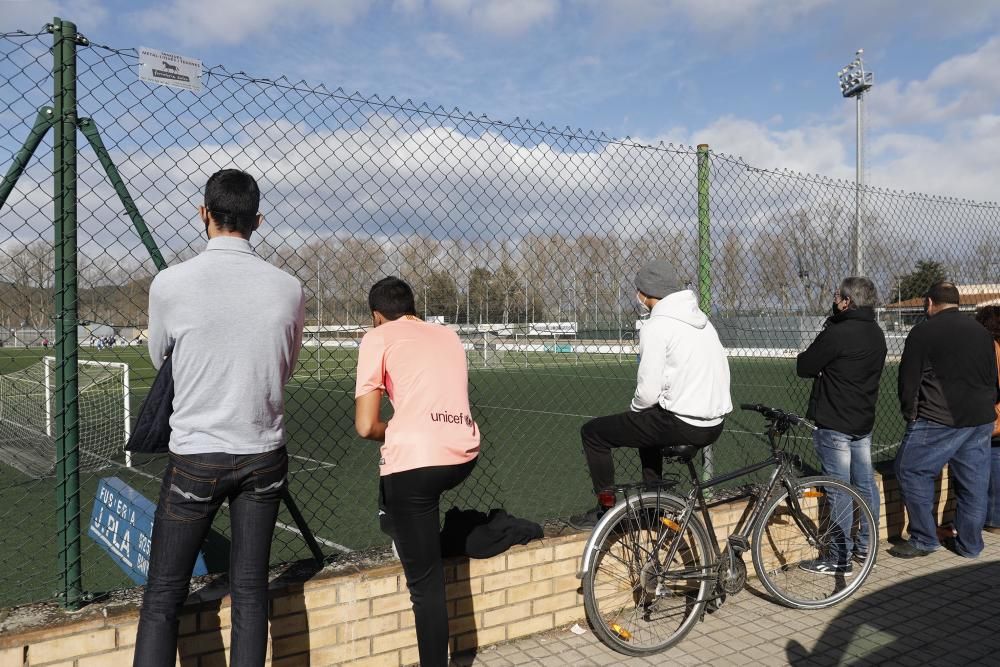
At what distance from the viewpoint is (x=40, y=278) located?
3.06m

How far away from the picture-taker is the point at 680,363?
3.74 meters

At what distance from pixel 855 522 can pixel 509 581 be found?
7.37 feet

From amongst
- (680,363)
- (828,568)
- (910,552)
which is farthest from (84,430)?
(910,552)

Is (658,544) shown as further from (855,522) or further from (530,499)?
(530,499)

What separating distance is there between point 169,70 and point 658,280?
243cm

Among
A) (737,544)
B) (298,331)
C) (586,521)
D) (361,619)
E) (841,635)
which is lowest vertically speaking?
(841,635)

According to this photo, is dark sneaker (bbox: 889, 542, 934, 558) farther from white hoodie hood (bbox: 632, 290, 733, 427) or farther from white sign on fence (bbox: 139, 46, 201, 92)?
white sign on fence (bbox: 139, 46, 201, 92)

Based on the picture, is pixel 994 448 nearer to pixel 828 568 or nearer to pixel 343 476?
pixel 828 568

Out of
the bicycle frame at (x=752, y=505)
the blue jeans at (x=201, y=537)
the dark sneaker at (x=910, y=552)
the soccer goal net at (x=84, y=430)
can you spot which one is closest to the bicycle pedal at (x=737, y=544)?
the bicycle frame at (x=752, y=505)

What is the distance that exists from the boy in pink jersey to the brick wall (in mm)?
476

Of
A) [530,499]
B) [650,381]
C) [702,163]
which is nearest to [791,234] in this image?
[702,163]

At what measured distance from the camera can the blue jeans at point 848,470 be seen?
4637 millimetres

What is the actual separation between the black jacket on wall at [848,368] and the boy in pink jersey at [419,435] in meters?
2.78

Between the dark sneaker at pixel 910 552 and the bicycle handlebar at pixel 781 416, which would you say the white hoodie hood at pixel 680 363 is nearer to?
the bicycle handlebar at pixel 781 416
